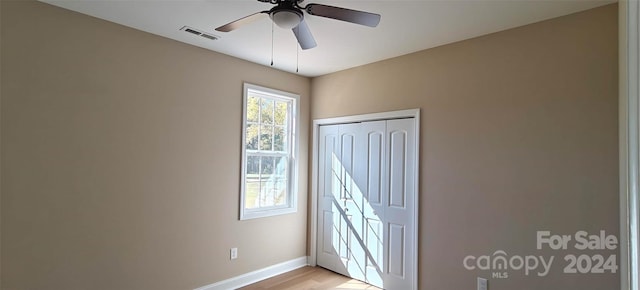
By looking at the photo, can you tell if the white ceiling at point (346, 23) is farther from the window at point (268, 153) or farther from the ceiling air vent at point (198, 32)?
the window at point (268, 153)

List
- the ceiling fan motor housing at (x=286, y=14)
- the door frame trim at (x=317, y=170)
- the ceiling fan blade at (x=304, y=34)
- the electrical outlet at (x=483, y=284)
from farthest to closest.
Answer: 1. the door frame trim at (x=317, y=170)
2. the electrical outlet at (x=483, y=284)
3. the ceiling fan blade at (x=304, y=34)
4. the ceiling fan motor housing at (x=286, y=14)

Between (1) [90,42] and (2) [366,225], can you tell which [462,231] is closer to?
(2) [366,225]

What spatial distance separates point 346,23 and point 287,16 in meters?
0.95

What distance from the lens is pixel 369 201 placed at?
3918 mm

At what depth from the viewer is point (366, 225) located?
13.0ft

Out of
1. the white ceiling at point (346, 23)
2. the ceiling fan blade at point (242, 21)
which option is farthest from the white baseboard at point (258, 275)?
the ceiling fan blade at point (242, 21)

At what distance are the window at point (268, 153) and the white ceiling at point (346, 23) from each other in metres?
0.71

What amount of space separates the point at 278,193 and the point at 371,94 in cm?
174

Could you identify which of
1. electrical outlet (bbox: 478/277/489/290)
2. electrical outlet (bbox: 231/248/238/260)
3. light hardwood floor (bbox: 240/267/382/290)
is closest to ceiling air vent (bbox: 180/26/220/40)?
electrical outlet (bbox: 231/248/238/260)

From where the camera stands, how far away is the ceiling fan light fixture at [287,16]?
1984mm

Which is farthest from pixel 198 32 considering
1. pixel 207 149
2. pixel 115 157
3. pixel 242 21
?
pixel 115 157

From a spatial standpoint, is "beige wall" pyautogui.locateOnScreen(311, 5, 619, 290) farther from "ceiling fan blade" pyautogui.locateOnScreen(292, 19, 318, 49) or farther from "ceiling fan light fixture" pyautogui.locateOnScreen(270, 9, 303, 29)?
"ceiling fan light fixture" pyautogui.locateOnScreen(270, 9, 303, 29)

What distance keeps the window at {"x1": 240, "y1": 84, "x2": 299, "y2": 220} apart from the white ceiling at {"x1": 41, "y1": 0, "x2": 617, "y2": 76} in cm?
71

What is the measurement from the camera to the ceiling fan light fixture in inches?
78.1
